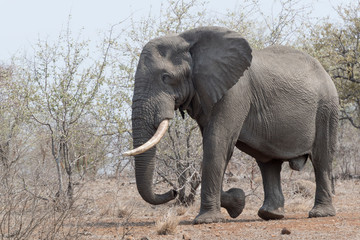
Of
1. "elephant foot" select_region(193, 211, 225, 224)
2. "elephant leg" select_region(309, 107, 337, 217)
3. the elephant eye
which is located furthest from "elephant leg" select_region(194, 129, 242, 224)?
"elephant leg" select_region(309, 107, 337, 217)

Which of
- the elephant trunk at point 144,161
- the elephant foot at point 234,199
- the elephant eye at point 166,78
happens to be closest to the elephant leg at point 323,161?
the elephant foot at point 234,199

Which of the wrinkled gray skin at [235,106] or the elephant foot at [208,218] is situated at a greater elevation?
the wrinkled gray skin at [235,106]

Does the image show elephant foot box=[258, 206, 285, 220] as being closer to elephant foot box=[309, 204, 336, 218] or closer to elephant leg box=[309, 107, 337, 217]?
elephant foot box=[309, 204, 336, 218]

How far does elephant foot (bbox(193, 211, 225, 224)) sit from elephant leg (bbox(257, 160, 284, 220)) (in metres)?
1.31

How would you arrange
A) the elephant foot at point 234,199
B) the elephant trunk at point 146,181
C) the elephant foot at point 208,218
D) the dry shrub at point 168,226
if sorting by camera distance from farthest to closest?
the elephant foot at point 234,199, the elephant foot at point 208,218, the elephant trunk at point 146,181, the dry shrub at point 168,226

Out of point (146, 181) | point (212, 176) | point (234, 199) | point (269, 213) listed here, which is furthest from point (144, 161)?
point (269, 213)

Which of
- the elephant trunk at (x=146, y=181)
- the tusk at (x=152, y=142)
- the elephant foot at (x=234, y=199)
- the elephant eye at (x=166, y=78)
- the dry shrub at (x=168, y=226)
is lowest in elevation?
the dry shrub at (x=168, y=226)

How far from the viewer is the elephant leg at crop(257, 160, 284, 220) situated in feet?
29.8

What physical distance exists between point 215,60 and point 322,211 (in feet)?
9.59

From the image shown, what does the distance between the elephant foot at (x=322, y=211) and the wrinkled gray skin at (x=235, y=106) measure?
2cm

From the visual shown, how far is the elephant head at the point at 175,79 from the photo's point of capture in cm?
748

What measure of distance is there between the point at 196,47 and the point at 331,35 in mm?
9185

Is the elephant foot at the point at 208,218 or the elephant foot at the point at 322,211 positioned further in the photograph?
the elephant foot at the point at 322,211

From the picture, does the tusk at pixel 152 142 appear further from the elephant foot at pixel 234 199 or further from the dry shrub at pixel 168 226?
the elephant foot at pixel 234 199
